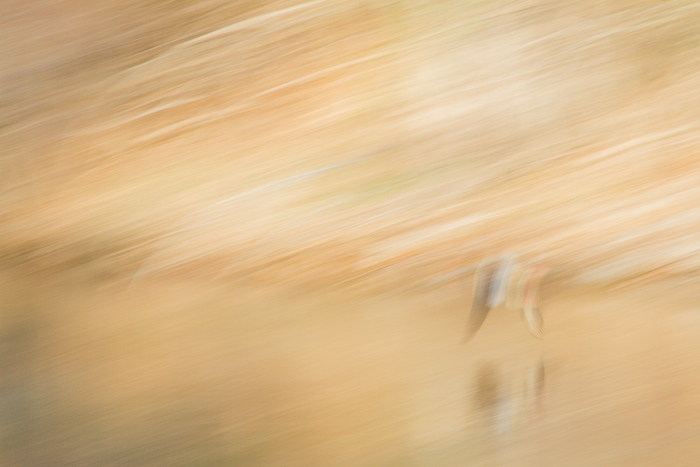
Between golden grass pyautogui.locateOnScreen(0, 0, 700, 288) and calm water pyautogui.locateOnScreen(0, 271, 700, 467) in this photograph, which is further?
golden grass pyautogui.locateOnScreen(0, 0, 700, 288)

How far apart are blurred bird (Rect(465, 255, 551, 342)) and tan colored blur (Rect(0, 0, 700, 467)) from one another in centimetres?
1

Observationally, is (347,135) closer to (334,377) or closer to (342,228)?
(342,228)

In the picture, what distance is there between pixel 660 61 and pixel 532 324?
0.42 m

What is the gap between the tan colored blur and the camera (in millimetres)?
746

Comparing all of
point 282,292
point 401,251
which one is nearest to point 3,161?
point 282,292

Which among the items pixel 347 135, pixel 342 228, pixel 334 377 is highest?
pixel 347 135

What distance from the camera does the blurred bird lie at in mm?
818

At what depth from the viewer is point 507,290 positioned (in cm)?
84

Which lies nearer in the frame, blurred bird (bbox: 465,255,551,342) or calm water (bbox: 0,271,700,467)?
calm water (bbox: 0,271,700,467)

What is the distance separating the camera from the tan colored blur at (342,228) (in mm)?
746

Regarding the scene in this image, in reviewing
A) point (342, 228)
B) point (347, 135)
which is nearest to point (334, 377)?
point (342, 228)

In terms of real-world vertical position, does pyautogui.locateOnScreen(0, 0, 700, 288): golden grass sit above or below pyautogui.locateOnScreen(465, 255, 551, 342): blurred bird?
above

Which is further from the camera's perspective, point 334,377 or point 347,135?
point 347,135

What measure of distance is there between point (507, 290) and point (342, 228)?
0.25 meters
